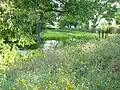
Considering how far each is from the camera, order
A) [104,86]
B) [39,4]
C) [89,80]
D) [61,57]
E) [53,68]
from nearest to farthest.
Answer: [104,86] < [89,80] < [53,68] < [61,57] < [39,4]

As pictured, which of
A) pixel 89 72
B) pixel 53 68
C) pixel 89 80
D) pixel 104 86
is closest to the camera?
pixel 104 86

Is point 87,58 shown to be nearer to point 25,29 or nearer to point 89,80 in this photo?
point 89,80

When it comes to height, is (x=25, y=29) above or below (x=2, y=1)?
below

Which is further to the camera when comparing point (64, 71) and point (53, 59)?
point (53, 59)

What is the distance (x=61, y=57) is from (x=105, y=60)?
1.04 meters

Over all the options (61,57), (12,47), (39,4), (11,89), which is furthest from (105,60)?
(39,4)

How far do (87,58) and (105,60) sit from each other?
1.27 ft

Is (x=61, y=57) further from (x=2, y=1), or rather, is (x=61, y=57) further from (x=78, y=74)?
(x=2, y=1)

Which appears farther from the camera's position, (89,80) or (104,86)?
(89,80)

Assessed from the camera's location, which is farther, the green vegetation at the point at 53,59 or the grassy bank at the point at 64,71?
the green vegetation at the point at 53,59

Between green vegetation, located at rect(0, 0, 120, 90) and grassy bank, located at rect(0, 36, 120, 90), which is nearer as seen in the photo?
grassy bank, located at rect(0, 36, 120, 90)

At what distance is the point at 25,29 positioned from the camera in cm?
902

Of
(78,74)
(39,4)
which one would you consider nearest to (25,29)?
(39,4)

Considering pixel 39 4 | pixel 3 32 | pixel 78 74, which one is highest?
pixel 39 4
